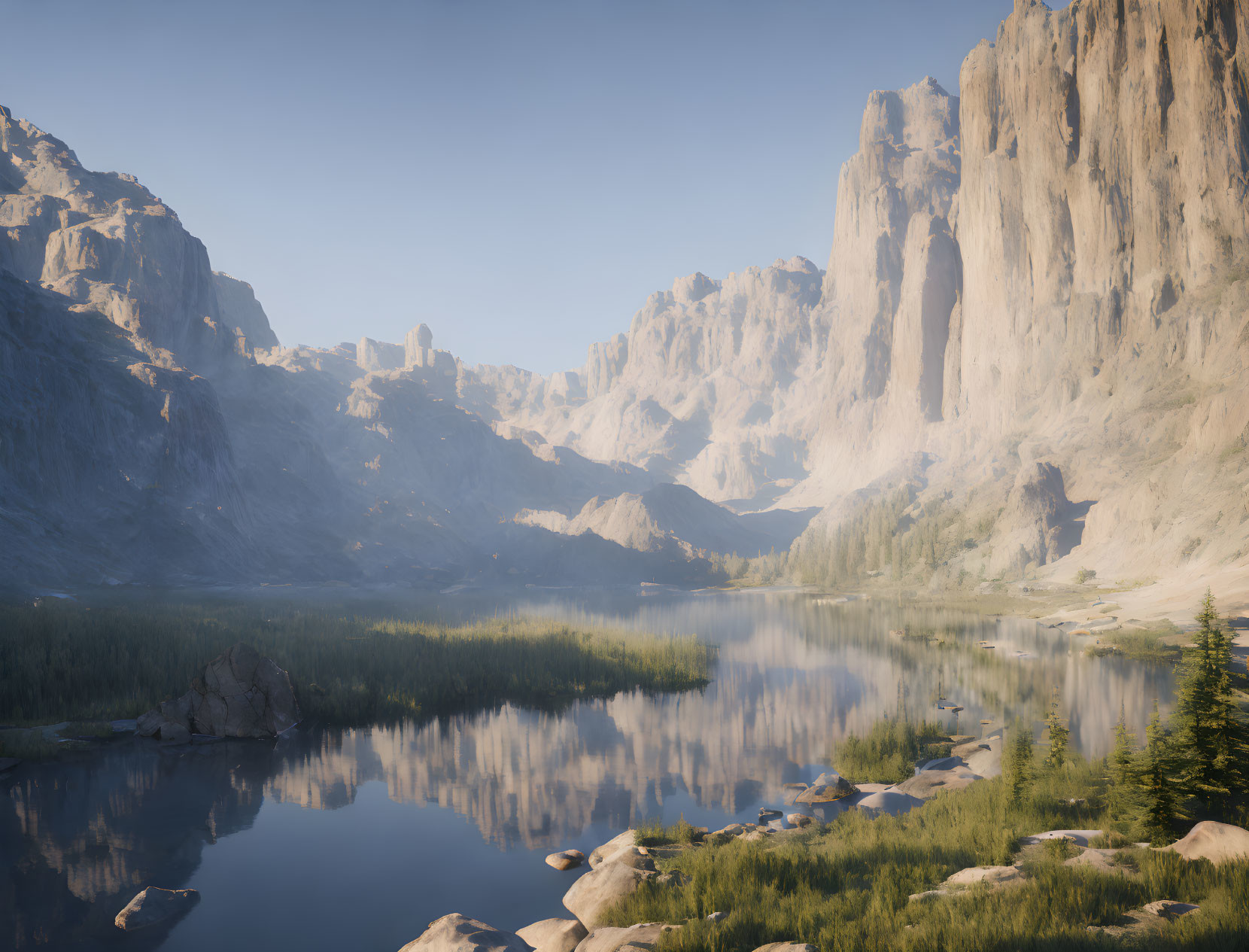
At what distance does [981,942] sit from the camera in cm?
831

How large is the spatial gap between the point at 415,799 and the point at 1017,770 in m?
15.4

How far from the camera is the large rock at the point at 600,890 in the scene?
11859 millimetres

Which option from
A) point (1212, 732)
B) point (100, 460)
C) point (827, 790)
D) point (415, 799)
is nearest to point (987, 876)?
point (1212, 732)

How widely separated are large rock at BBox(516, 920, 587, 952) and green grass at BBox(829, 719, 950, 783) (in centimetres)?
1255

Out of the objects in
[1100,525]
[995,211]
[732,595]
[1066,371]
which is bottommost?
[732,595]

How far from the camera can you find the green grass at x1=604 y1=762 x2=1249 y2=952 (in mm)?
8453

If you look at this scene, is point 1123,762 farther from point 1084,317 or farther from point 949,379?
point 949,379

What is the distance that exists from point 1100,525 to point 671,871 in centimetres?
7842

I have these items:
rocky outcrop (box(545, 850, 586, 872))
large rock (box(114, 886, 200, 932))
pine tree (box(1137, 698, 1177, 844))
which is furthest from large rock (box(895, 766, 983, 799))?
large rock (box(114, 886, 200, 932))

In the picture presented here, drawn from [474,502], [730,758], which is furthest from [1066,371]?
[474,502]

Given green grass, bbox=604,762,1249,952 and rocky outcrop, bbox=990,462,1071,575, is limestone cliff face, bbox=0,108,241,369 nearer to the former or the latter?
green grass, bbox=604,762,1249,952

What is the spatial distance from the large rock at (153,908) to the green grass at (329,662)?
14.4m

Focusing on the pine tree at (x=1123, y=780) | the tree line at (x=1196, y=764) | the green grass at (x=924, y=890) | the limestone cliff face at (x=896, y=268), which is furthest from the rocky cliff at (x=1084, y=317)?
the green grass at (x=924, y=890)

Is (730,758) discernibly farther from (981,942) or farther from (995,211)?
(995,211)
